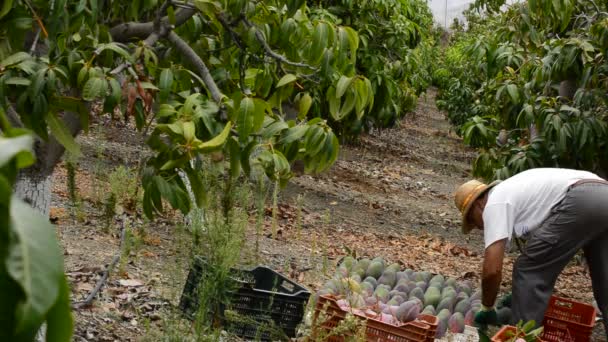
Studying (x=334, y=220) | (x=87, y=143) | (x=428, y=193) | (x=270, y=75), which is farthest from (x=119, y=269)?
(x=428, y=193)

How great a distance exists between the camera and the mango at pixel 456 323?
4537 mm

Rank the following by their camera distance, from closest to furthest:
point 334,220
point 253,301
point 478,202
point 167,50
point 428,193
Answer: point 167,50 → point 253,301 → point 478,202 → point 334,220 → point 428,193

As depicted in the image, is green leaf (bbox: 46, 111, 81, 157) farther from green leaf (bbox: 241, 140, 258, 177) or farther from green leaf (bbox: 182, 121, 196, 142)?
green leaf (bbox: 241, 140, 258, 177)

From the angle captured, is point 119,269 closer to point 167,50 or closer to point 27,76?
point 167,50

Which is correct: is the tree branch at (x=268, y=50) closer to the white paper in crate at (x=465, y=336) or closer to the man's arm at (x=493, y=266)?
the man's arm at (x=493, y=266)

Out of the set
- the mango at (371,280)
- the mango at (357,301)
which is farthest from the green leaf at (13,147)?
the mango at (371,280)

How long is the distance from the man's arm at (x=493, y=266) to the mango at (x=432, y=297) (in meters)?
0.70

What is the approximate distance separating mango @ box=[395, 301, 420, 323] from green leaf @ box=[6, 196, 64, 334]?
3.79m

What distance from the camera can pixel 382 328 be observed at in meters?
4.03

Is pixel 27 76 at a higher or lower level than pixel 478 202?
higher

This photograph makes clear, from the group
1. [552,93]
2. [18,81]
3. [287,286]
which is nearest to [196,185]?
[18,81]

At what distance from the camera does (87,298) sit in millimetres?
4172

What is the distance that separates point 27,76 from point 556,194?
288 cm

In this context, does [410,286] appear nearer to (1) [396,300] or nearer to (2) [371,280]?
(2) [371,280]
